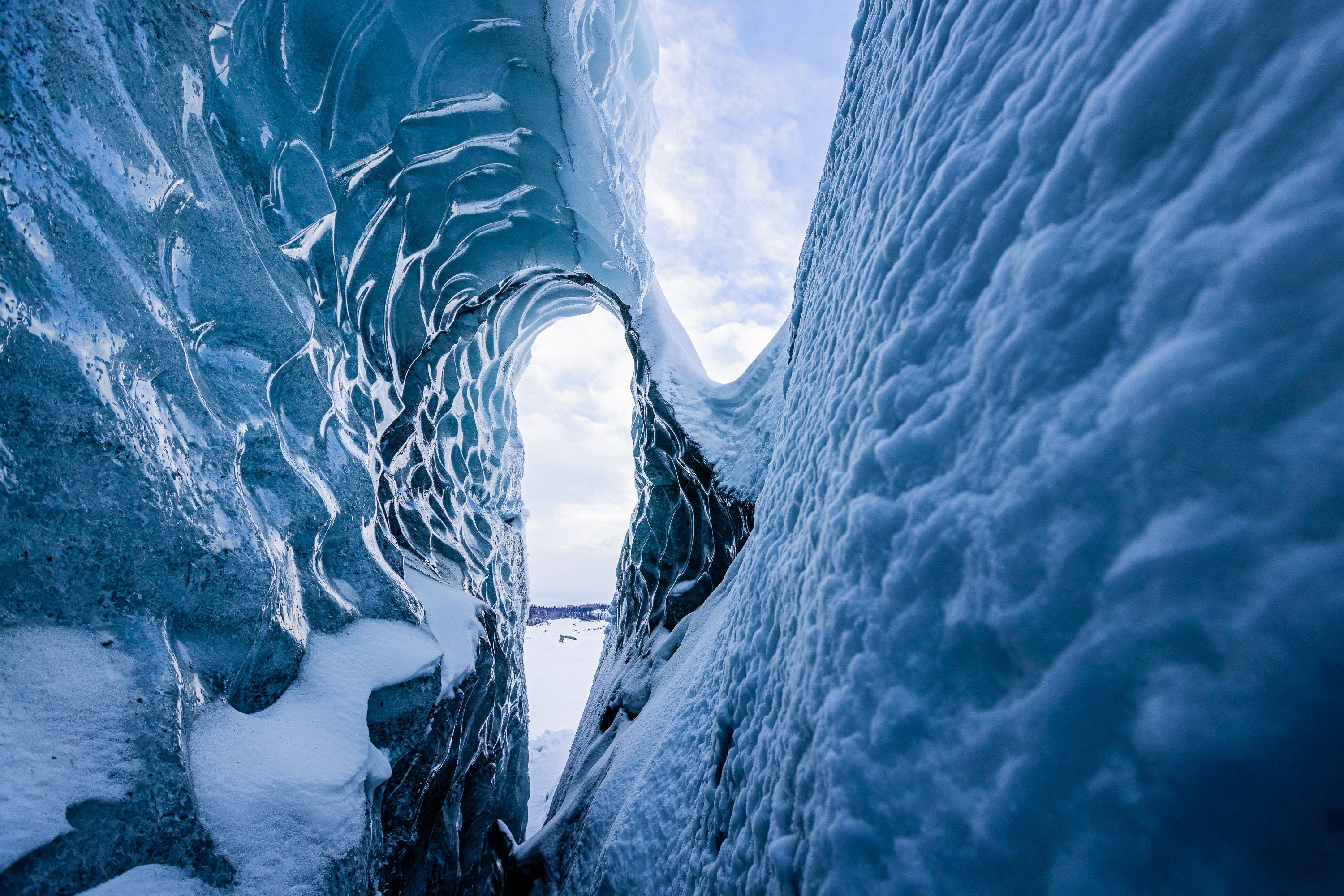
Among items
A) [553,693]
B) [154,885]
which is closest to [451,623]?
[154,885]

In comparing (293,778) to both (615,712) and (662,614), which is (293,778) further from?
(662,614)

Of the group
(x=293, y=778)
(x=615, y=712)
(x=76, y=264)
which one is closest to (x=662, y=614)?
(x=615, y=712)

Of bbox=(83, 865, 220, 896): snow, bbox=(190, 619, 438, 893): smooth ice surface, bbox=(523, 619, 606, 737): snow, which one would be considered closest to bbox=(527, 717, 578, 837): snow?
bbox=(523, 619, 606, 737): snow

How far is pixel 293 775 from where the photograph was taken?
3.54 ft

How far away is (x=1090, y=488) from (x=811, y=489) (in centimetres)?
53

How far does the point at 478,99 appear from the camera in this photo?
2469 mm

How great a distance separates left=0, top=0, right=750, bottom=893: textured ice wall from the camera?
0.86 meters

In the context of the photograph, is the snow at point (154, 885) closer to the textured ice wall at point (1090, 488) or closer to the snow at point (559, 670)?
the textured ice wall at point (1090, 488)

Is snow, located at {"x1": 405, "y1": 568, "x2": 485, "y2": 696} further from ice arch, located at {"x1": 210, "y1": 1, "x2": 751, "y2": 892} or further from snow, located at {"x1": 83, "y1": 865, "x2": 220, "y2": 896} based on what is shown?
snow, located at {"x1": 83, "y1": 865, "x2": 220, "y2": 896}

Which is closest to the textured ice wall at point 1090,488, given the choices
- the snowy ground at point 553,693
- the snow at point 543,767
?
the snowy ground at point 553,693

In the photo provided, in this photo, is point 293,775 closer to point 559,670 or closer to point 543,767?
point 543,767

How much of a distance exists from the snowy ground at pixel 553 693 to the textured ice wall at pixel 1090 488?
11.5 ft

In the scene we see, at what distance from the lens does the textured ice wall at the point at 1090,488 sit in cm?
28

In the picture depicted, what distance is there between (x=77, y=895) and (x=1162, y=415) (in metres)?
1.52
